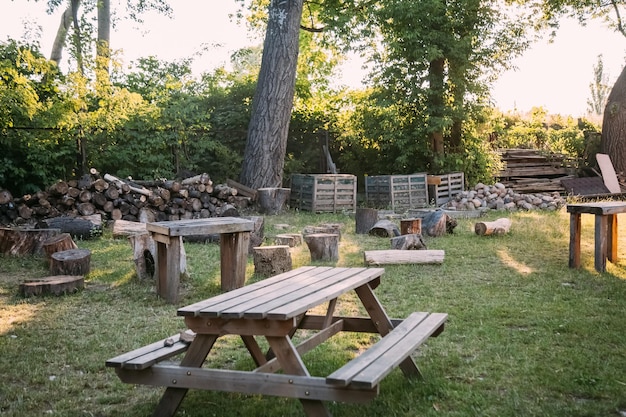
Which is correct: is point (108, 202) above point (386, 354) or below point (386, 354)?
above

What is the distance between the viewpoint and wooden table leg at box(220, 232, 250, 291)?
7.16 m

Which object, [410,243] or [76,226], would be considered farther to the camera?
[76,226]

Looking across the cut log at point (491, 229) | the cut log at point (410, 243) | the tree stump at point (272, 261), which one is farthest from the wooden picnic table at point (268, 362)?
the cut log at point (491, 229)

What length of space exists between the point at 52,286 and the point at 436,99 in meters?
12.8

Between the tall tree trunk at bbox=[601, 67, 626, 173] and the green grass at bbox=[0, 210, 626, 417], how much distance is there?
11.9 meters

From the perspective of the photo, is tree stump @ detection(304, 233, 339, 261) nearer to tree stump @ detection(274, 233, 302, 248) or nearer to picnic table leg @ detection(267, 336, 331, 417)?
tree stump @ detection(274, 233, 302, 248)

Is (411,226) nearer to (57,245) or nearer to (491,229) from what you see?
(491,229)

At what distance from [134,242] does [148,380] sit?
4577 millimetres

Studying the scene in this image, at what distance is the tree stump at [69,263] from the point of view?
7934mm

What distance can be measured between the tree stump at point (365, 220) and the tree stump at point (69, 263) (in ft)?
A: 17.4

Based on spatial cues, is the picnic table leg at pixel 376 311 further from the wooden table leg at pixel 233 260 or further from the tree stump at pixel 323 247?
the tree stump at pixel 323 247

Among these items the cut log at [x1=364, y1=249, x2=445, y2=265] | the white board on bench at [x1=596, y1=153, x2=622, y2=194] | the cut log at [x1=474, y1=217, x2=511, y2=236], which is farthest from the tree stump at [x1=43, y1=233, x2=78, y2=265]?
the white board on bench at [x1=596, y1=153, x2=622, y2=194]

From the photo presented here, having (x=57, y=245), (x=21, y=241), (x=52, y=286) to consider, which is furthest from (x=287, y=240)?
(x=52, y=286)

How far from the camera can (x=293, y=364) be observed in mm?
3148
